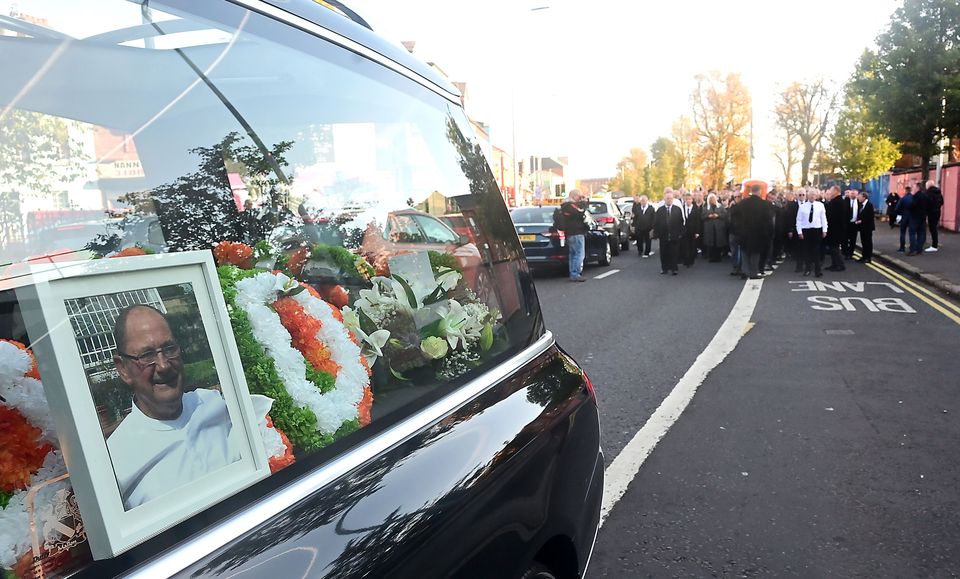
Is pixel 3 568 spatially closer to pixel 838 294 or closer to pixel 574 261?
pixel 838 294

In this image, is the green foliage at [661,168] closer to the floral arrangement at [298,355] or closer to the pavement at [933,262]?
the pavement at [933,262]

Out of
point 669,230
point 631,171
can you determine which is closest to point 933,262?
point 669,230

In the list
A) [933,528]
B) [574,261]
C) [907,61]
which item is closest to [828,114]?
[907,61]

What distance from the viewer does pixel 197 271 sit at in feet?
3.87

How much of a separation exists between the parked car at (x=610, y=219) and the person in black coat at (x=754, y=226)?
616cm

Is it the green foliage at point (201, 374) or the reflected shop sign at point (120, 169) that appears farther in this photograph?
the reflected shop sign at point (120, 169)

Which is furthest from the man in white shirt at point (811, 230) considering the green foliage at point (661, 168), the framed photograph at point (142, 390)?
the green foliage at point (661, 168)

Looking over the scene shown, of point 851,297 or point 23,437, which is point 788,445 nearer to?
point 23,437

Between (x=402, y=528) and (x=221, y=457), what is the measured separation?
1.21 ft

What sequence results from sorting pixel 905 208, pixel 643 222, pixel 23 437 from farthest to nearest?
pixel 643 222 < pixel 905 208 < pixel 23 437

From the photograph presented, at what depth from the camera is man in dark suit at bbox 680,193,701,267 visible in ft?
56.5

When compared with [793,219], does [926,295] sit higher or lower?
lower

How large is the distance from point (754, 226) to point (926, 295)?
10.5ft

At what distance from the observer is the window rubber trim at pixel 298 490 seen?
1.02 metres
